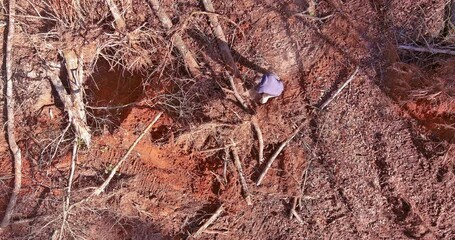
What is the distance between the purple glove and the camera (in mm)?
3347

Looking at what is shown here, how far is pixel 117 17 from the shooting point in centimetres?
335

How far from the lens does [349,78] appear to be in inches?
140

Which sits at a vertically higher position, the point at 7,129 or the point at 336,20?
the point at 336,20

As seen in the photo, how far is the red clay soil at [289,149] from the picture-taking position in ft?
11.6

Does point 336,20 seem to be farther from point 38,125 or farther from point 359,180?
point 38,125

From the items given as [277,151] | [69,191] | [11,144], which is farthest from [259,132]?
[11,144]

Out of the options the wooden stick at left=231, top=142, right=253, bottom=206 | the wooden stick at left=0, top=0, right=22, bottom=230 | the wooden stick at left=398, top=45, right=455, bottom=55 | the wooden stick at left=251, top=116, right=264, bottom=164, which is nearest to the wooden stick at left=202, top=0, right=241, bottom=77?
the wooden stick at left=251, top=116, right=264, bottom=164

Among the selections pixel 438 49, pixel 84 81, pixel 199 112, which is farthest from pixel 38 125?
pixel 438 49

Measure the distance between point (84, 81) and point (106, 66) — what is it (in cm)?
22

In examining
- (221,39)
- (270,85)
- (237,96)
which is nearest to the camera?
(270,85)

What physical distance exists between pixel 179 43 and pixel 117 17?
1.65 feet

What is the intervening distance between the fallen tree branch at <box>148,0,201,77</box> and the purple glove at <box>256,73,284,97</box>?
55 centimetres

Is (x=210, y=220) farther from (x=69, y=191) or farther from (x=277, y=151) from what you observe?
(x=69, y=191)

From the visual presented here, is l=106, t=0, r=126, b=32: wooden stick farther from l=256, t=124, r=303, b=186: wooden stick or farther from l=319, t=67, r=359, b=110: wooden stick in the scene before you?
l=319, t=67, r=359, b=110: wooden stick
